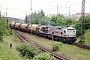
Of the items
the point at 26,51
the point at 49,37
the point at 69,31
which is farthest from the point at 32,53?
the point at 49,37

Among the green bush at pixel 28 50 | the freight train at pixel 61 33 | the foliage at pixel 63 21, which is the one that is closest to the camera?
the green bush at pixel 28 50

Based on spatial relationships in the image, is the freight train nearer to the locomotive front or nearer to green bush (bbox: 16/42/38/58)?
the locomotive front

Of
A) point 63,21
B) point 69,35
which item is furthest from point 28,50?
point 63,21

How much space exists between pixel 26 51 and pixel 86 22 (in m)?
31.6

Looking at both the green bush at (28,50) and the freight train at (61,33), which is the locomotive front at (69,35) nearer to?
the freight train at (61,33)

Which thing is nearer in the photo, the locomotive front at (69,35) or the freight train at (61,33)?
the locomotive front at (69,35)

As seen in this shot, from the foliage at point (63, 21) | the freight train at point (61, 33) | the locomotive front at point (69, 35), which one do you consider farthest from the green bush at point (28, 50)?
the foliage at point (63, 21)

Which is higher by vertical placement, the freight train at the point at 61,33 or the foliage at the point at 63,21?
the foliage at the point at 63,21

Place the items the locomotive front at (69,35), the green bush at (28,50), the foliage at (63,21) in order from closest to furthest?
the green bush at (28,50) < the locomotive front at (69,35) < the foliage at (63,21)

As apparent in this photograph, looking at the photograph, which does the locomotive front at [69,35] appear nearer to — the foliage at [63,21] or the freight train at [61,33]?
the freight train at [61,33]

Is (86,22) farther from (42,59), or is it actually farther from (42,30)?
(42,59)

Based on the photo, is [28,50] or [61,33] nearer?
[28,50]

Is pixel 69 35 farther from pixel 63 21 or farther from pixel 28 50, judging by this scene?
pixel 63 21

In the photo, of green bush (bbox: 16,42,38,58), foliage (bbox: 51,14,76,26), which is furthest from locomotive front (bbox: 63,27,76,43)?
foliage (bbox: 51,14,76,26)
